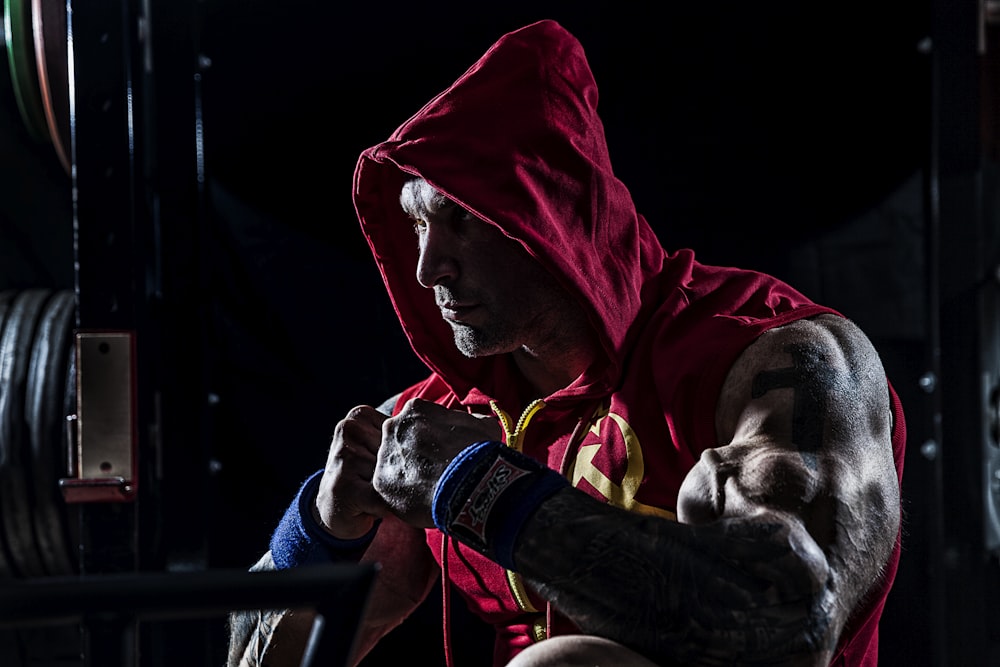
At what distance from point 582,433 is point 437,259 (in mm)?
365

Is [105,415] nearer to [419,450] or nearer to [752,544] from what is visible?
[419,450]

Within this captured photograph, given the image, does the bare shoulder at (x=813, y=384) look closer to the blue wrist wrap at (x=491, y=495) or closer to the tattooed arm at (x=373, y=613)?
the blue wrist wrap at (x=491, y=495)

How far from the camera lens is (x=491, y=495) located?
1.24m

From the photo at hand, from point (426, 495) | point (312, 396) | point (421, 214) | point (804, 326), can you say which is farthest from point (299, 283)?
point (804, 326)

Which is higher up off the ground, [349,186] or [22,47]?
A: [22,47]

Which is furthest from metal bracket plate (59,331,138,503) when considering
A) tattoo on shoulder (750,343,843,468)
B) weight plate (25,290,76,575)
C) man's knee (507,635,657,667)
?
tattoo on shoulder (750,343,843,468)

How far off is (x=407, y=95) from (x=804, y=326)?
1.07m

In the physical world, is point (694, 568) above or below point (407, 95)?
below

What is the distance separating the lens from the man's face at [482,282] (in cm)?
166

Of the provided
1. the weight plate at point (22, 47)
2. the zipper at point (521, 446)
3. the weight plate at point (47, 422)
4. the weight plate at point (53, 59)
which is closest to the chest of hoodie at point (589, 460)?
the zipper at point (521, 446)

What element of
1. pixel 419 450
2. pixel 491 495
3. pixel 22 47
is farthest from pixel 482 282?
pixel 22 47

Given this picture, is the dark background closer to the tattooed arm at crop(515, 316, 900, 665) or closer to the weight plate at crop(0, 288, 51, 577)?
the weight plate at crop(0, 288, 51, 577)

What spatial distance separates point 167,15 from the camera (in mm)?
2094

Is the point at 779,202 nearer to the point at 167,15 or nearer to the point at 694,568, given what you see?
the point at 694,568
